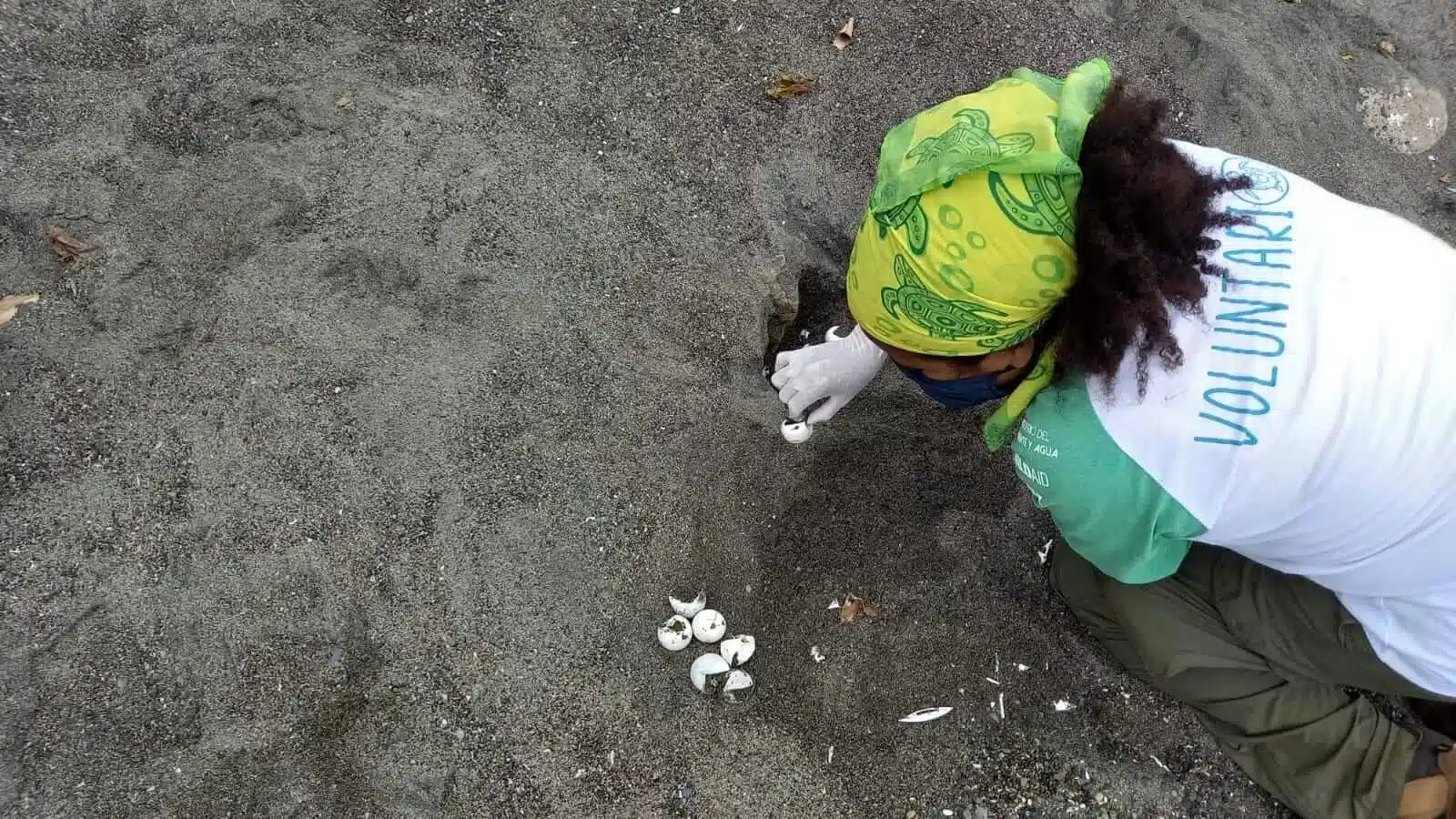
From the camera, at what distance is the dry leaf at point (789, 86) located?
7.74 feet

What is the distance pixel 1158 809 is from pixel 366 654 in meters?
1.54

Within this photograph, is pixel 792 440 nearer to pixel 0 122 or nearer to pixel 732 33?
pixel 732 33

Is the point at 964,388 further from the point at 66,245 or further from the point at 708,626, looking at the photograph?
the point at 66,245

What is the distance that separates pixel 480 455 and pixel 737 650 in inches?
26.3

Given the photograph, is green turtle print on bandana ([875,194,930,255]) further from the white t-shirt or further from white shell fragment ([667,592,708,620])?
white shell fragment ([667,592,708,620])

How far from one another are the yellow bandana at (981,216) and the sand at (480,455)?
32.5 inches

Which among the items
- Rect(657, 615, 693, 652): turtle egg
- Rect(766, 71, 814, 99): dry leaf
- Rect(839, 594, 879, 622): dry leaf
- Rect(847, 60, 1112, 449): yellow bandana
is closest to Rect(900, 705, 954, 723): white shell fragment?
Rect(839, 594, 879, 622): dry leaf

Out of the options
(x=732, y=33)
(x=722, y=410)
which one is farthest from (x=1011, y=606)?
(x=732, y=33)

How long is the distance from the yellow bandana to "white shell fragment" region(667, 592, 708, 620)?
81 centimetres

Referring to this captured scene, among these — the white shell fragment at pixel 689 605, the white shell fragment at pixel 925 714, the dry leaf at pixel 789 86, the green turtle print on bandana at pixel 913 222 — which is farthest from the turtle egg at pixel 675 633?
the dry leaf at pixel 789 86

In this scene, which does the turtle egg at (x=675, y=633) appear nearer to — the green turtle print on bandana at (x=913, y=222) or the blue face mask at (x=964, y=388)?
the blue face mask at (x=964, y=388)

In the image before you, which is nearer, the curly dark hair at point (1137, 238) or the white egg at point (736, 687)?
the curly dark hair at point (1137, 238)

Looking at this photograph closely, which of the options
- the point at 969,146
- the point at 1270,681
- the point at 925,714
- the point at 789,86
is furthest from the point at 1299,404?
the point at 789,86

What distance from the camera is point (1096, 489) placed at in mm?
1254
